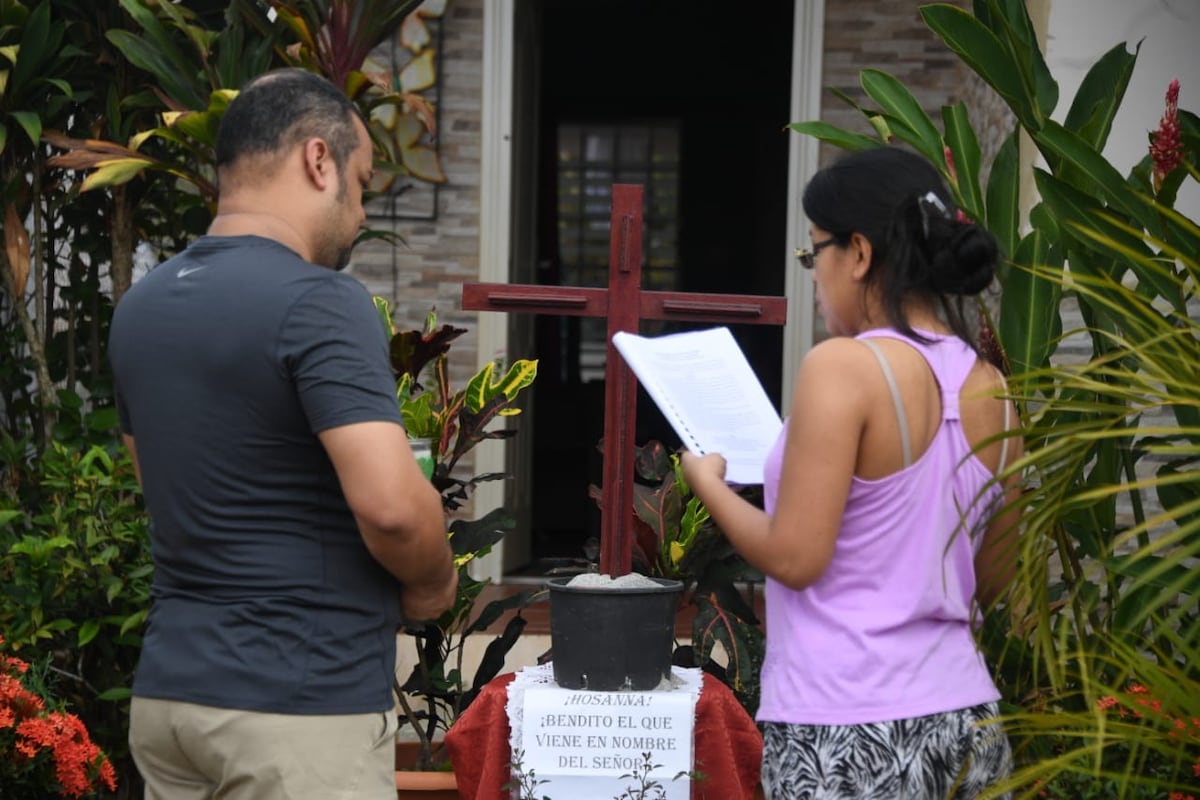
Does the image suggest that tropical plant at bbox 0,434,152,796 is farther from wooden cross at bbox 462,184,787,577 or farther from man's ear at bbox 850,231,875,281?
man's ear at bbox 850,231,875,281

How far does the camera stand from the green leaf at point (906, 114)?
3535 mm

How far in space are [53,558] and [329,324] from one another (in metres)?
2.49

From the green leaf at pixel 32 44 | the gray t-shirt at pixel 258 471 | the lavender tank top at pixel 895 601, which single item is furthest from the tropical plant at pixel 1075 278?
the green leaf at pixel 32 44

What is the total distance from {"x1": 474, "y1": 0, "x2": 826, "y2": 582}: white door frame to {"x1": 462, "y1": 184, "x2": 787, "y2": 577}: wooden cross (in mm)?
3030

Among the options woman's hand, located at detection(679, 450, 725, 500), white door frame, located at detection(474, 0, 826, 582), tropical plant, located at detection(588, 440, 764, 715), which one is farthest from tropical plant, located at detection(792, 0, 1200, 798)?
white door frame, located at detection(474, 0, 826, 582)

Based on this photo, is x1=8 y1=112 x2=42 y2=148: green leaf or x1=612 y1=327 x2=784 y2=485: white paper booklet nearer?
x1=612 y1=327 x2=784 y2=485: white paper booklet

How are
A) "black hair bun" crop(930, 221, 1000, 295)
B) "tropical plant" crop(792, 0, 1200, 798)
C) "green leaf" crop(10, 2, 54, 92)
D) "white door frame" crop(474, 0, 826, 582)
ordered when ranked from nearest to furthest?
"black hair bun" crop(930, 221, 1000, 295)
"tropical plant" crop(792, 0, 1200, 798)
"green leaf" crop(10, 2, 54, 92)
"white door frame" crop(474, 0, 826, 582)

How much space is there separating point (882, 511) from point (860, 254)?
0.34m

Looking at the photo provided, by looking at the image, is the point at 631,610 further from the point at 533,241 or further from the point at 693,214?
the point at 693,214

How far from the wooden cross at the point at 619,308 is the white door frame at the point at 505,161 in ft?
9.94

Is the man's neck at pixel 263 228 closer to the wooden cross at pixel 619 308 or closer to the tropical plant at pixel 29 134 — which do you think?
the wooden cross at pixel 619 308

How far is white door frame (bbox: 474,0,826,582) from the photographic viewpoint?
21.4ft

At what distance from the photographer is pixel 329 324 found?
5.86ft

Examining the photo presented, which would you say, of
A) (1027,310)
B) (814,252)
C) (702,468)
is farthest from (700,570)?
(814,252)
